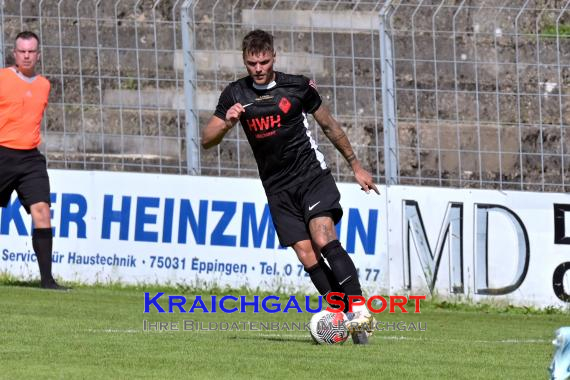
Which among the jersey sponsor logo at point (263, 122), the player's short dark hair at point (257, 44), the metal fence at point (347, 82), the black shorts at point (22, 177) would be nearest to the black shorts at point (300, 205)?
the jersey sponsor logo at point (263, 122)

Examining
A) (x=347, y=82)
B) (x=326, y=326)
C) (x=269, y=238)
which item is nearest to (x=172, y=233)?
(x=269, y=238)

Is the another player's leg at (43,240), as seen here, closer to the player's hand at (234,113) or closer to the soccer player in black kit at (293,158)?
the soccer player in black kit at (293,158)

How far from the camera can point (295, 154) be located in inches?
368

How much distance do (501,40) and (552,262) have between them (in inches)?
81.8

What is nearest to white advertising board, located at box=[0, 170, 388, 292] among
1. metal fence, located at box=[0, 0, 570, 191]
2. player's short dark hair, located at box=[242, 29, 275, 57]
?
metal fence, located at box=[0, 0, 570, 191]

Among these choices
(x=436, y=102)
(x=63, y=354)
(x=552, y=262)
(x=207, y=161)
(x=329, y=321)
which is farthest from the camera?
(x=207, y=161)

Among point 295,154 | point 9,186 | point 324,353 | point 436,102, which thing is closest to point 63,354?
point 324,353

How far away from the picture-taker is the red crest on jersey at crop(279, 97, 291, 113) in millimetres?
9234

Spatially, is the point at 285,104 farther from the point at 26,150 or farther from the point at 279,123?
the point at 26,150

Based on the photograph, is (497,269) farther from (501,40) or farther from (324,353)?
(324,353)

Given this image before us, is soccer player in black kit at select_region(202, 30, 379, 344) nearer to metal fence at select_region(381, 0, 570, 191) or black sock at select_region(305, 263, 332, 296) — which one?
black sock at select_region(305, 263, 332, 296)

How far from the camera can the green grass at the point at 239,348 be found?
7.46 metres

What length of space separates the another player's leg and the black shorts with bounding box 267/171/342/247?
4.16 m

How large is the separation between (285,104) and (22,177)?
14.5 ft
